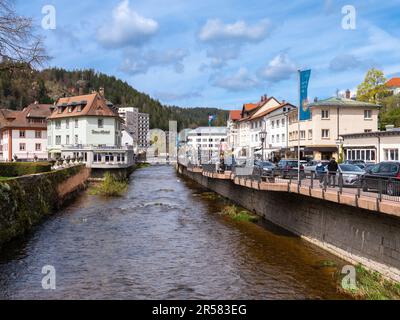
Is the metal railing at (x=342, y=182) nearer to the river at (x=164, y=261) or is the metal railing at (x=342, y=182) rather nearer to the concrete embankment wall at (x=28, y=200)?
the river at (x=164, y=261)

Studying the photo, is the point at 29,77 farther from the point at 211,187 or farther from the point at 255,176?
the point at 211,187

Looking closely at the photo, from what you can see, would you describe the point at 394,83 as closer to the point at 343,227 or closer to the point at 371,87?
the point at 371,87

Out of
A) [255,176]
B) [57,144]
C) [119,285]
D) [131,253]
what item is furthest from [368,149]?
[57,144]

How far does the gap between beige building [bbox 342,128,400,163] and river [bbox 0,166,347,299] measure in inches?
882

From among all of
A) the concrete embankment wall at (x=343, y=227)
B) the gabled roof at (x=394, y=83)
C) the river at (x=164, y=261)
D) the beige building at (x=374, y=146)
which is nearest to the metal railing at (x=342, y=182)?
the concrete embankment wall at (x=343, y=227)

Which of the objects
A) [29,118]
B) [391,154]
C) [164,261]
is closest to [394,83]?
[391,154]

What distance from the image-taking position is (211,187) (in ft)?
172

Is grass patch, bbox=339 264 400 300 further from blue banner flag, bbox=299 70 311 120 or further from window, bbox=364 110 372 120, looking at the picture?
window, bbox=364 110 372 120

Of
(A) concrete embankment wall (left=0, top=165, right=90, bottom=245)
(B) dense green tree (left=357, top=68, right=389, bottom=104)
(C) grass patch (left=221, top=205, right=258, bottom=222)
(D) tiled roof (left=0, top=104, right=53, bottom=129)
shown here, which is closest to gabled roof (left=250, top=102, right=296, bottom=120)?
(B) dense green tree (left=357, top=68, right=389, bottom=104)

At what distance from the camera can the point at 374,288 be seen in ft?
46.5

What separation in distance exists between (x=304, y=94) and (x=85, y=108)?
185 ft

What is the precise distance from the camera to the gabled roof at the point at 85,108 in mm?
75188

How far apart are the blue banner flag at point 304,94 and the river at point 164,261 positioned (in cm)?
652

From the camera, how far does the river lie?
1542 cm
